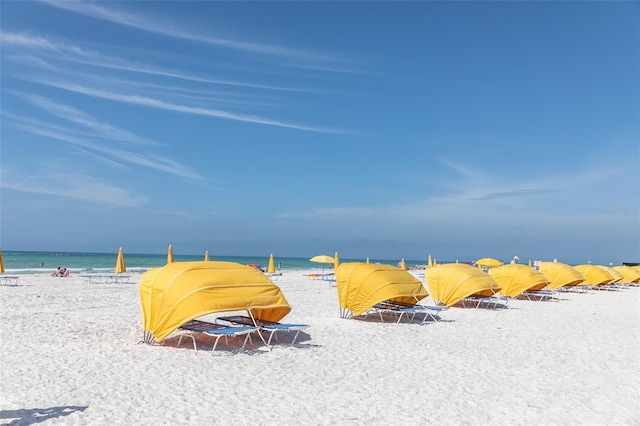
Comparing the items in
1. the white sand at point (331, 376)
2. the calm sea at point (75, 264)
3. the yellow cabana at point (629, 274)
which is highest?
the calm sea at point (75, 264)

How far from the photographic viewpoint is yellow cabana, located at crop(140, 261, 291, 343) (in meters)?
9.06

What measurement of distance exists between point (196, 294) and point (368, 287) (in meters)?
5.40

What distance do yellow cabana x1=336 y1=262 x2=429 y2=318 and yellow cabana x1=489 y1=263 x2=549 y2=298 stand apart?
844 centimetres

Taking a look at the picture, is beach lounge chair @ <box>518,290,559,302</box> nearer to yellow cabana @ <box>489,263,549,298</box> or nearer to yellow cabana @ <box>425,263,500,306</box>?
yellow cabana @ <box>489,263,549,298</box>

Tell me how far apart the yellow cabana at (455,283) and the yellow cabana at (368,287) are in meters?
3.10

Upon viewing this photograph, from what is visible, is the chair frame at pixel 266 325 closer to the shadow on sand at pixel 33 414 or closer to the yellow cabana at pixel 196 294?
the yellow cabana at pixel 196 294

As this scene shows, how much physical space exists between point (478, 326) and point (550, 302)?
9061 mm

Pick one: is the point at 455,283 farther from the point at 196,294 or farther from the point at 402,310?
the point at 196,294

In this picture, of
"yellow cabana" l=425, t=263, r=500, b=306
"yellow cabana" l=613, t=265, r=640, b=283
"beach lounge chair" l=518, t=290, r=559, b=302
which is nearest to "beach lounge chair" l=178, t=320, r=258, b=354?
"yellow cabana" l=425, t=263, r=500, b=306

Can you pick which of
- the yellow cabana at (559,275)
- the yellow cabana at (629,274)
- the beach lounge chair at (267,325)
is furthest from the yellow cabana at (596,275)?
the beach lounge chair at (267,325)

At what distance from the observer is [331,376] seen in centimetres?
786

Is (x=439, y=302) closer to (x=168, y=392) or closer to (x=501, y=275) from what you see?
(x=501, y=275)

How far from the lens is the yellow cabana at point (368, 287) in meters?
13.1

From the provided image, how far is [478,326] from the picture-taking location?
13.3 meters
